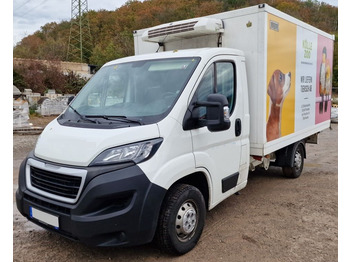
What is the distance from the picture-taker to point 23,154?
8.64 meters

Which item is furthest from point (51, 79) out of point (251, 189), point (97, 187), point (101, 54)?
point (97, 187)

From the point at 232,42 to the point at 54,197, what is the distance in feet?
10.2

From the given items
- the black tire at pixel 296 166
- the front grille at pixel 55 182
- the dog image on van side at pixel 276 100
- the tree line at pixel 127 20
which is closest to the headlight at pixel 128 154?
the front grille at pixel 55 182

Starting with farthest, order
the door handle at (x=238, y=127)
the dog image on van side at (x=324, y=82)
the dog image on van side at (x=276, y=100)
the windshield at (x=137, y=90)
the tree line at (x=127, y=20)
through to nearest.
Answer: the tree line at (x=127, y=20)
the dog image on van side at (x=324, y=82)
the dog image on van side at (x=276, y=100)
the door handle at (x=238, y=127)
the windshield at (x=137, y=90)

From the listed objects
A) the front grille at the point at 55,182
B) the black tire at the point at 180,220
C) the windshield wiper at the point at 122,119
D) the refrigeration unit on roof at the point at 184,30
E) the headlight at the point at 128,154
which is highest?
the refrigeration unit on roof at the point at 184,30

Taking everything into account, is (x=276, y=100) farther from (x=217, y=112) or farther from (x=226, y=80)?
(x=217, y=112)

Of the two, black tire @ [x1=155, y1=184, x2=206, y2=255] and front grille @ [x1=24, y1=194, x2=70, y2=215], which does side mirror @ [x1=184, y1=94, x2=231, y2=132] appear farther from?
front grille @ [x1=24, y1=194, x2=70, y2=215]

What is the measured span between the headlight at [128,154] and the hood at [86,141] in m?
0.04

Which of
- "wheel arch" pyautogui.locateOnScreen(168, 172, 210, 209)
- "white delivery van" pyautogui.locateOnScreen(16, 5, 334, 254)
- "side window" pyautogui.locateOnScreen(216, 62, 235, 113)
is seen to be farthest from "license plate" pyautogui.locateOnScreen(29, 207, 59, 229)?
"side window" pyautogui.locateOnScreen(216, 62, 235, 113)

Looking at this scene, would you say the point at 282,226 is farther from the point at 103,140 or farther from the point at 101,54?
the point at 101,54

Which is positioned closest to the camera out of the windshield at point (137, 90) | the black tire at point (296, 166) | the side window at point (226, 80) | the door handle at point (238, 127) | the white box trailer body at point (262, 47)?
the windshield at point (137, 90)

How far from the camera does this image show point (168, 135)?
297 centimetres

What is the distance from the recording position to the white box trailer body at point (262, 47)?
13.7ft

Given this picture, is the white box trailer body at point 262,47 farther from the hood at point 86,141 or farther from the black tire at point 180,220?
the hood at point 86,141
